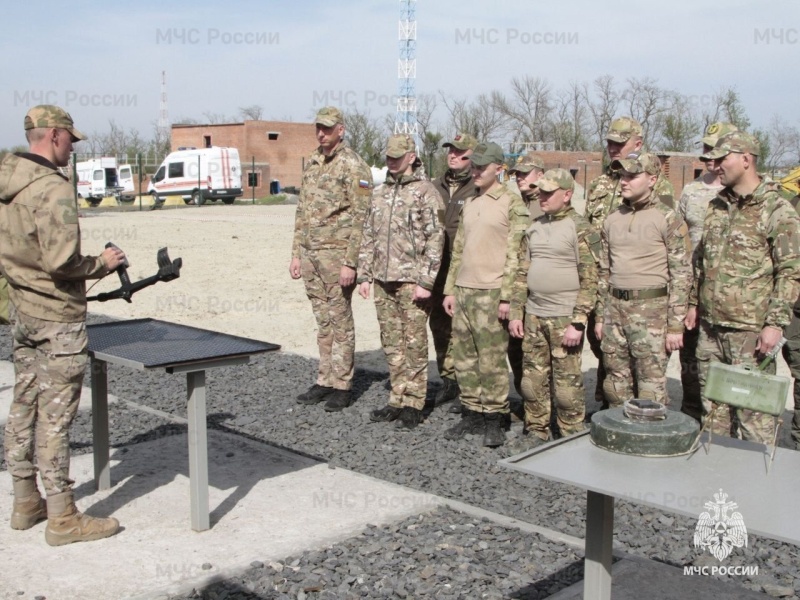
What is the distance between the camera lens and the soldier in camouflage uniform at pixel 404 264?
6590 mm

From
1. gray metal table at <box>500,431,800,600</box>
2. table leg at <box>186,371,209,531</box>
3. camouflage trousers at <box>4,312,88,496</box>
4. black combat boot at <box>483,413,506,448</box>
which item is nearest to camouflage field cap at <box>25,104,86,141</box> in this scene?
camouflage trousers at <box>4,312,88,496</box>

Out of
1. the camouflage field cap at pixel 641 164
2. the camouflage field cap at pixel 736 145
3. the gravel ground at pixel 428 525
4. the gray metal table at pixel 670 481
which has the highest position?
the camouflage field cap at pixel 736 145

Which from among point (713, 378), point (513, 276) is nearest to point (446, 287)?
point (513, 276)

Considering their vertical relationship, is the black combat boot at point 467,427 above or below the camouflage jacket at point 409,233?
below

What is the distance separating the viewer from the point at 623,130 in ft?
20.0

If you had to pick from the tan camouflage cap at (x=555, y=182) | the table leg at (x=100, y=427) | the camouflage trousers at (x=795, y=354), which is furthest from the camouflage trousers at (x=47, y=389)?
the camouflage trousers at (x=795, y=354)

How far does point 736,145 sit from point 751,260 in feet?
2.14

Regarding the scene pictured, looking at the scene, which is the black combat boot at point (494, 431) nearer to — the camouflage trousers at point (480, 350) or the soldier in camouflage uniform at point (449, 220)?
the camouflage trousers at point (480, 350)

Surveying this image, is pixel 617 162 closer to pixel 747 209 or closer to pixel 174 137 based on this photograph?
pixel 747 209

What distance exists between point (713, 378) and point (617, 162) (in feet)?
9.97

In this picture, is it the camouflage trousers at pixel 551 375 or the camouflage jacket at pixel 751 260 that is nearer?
the camouflage jacket at pixel 751 260

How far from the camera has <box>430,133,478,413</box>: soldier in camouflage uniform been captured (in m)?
6.83

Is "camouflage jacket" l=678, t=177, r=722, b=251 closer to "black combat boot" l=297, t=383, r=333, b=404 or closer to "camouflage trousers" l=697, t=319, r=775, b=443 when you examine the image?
"camouflage trousers" l=697, t=319, r=775, b=443

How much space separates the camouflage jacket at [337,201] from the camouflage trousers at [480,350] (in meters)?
1.23
